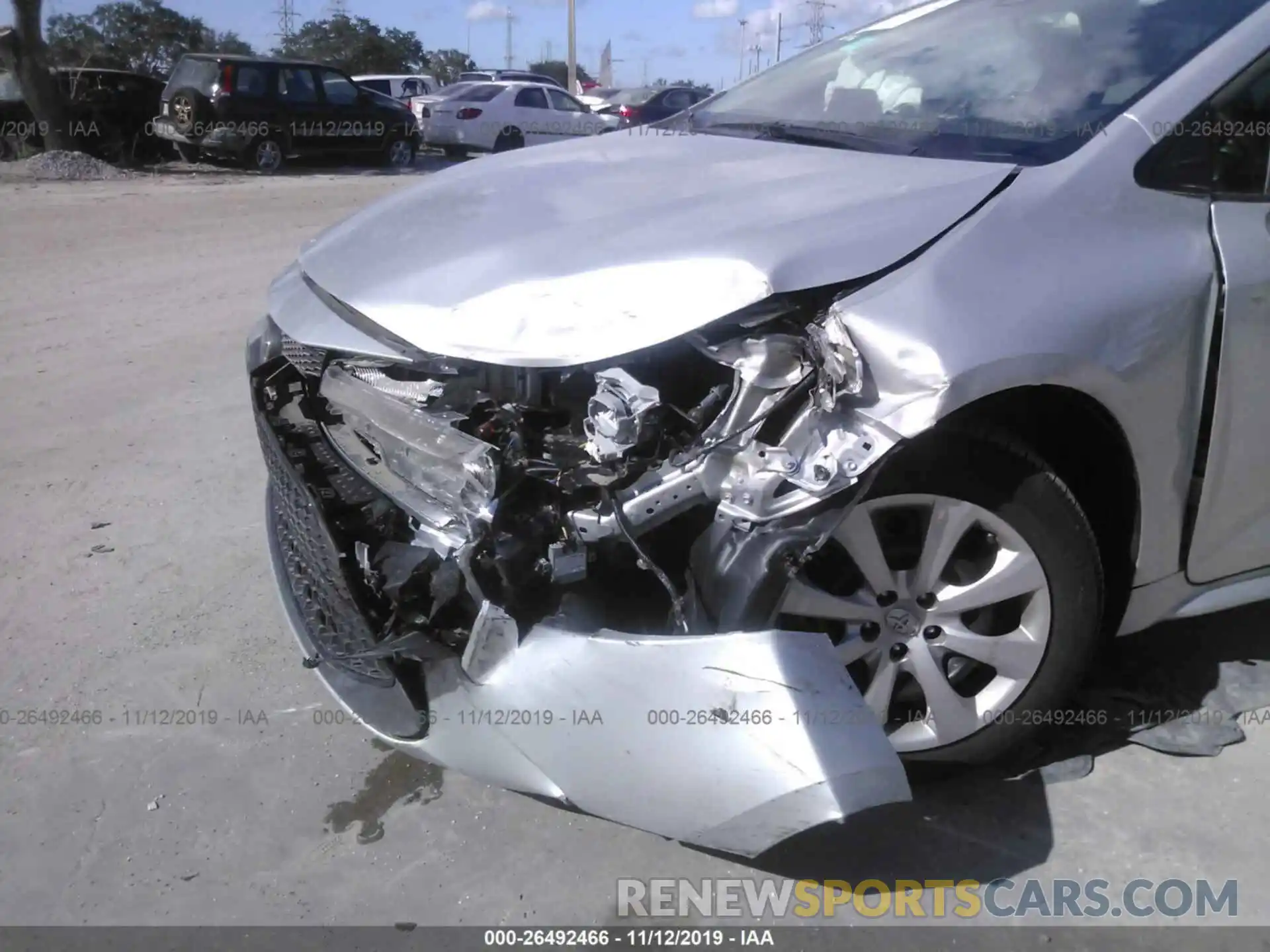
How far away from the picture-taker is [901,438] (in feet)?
6.39

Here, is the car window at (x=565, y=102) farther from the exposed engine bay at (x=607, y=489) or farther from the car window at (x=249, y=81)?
the exposed engine bay at (x=607, y=489)

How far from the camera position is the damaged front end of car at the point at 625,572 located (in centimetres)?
192

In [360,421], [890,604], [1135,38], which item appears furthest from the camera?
[1135,38]

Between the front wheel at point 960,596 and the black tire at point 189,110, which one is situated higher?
the black tire at point 189,110

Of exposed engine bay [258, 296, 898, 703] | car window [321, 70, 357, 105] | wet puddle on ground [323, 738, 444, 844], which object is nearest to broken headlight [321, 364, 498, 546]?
exposed engine bay [258, 296, 898, 703]

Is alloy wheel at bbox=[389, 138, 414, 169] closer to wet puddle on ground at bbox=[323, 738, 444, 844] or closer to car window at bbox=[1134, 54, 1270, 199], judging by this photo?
wet puddle on ground at bbox=[323, 738, 444, 844]

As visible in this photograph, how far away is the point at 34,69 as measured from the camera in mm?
15609

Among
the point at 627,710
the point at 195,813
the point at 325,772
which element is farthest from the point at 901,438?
the point at 195,813

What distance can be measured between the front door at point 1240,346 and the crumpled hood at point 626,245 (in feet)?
1.75

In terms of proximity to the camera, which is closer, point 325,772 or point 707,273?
point 707,273

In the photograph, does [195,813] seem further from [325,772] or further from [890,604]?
[890,604]

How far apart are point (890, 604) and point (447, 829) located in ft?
3.71

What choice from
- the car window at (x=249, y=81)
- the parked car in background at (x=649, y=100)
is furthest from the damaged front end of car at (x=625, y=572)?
the parked car in background at (x=649, y=100)

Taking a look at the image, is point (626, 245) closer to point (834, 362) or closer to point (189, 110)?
point (834, 362)
